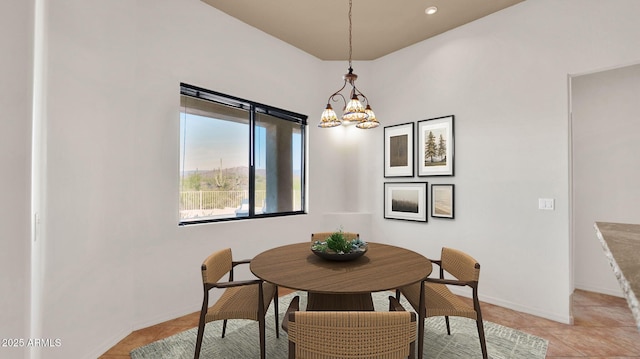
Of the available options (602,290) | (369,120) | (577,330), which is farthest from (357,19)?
(602,290)

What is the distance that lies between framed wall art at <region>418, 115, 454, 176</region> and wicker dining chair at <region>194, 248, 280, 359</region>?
249 centimetres

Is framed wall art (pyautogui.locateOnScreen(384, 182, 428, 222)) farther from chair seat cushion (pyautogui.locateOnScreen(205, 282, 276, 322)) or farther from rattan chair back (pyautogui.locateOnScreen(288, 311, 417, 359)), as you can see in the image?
rattan chair back (pyautogui.locateOnScreen(288, 311, 417, 359))

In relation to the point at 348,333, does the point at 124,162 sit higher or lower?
higher

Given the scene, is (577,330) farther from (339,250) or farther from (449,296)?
(339,250)

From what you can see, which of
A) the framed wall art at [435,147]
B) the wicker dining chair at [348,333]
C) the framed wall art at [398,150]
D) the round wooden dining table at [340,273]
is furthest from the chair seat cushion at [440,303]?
the framed wall art at [398,150]

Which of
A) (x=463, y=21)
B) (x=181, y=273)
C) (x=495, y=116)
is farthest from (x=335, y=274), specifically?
(x=463, y=21)

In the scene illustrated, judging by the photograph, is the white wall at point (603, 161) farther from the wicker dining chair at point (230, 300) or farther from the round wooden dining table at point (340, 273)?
the wicker dining chair at point (230, 300)

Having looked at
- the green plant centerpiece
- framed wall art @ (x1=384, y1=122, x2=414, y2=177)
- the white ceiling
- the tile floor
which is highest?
the white ceiling

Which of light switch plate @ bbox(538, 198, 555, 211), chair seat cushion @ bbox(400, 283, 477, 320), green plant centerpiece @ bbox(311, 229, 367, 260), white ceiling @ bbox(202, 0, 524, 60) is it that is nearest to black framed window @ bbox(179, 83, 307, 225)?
white ceiling @ bbox(202, 0, 524, 60)

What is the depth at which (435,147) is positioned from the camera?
11.6 feet

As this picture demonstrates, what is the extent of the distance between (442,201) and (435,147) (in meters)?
0.69

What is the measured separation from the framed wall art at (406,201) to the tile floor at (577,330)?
1.25m

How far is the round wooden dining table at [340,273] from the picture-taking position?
151 cm

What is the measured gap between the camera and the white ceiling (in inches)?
117
